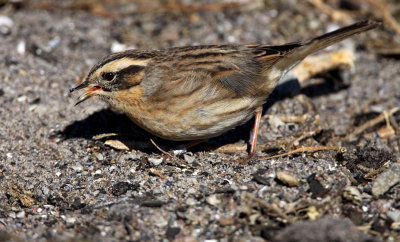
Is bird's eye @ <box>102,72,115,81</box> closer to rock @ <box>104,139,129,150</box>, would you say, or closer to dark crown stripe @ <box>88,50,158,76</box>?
dark crown stripe @ <box>88,50,158,76</box>

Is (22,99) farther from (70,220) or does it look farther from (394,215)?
(394,215)

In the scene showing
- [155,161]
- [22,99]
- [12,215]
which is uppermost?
[22,99]

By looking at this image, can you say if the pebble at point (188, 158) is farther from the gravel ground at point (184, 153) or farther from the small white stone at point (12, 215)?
the small white stone at point (12, 215)

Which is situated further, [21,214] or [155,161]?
[155,161]

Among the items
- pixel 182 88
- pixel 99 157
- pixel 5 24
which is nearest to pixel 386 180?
pixel 182 88

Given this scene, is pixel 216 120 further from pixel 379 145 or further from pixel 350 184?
pixel 379 145

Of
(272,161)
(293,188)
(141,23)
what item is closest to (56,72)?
(141,23)
